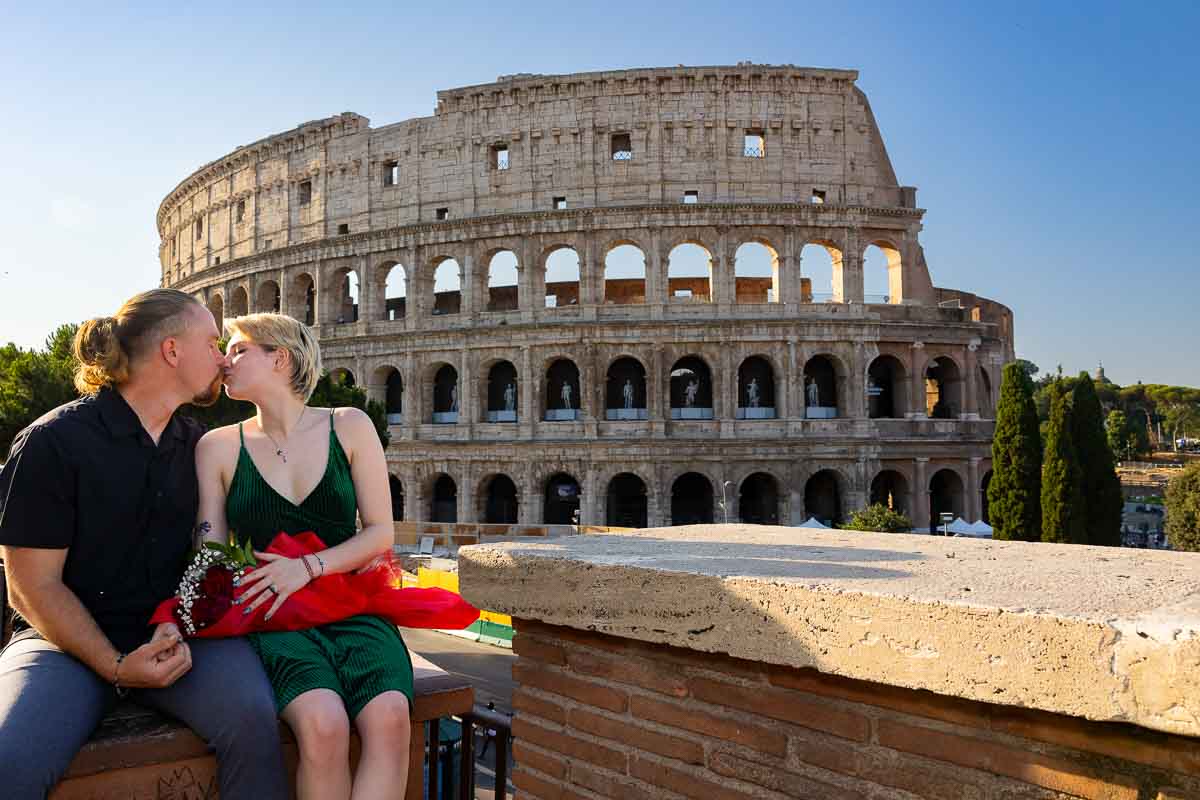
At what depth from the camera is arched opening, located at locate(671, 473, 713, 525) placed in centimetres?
2733

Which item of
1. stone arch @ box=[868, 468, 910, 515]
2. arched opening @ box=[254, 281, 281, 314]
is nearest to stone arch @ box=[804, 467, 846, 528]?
stone arch @ box=[868, 468, 910, 515]

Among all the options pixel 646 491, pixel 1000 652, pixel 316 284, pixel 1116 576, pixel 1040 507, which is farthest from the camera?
pixel 316 284

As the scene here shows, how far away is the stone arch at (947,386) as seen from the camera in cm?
2747

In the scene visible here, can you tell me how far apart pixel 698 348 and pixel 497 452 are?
25.3 ft

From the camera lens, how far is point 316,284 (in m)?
30.4

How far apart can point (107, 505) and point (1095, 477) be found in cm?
2747

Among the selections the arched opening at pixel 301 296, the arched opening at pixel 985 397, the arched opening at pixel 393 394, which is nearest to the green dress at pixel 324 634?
the arched opening at pixel 393 394

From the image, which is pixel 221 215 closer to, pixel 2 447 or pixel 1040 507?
pixel 2 447

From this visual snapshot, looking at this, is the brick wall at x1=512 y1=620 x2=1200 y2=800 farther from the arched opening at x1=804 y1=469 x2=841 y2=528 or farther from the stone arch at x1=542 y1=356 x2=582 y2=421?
the arched opening at x1=804 y1=469 x2=841 y2=528

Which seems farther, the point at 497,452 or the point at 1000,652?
the point at 497,452

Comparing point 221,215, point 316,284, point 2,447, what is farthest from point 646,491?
point 221,215

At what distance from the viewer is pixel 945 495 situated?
91.4 feet

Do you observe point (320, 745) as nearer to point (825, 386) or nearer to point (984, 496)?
point (825, 386)

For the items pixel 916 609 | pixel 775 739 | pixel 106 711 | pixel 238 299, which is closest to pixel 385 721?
pixel 106 711
